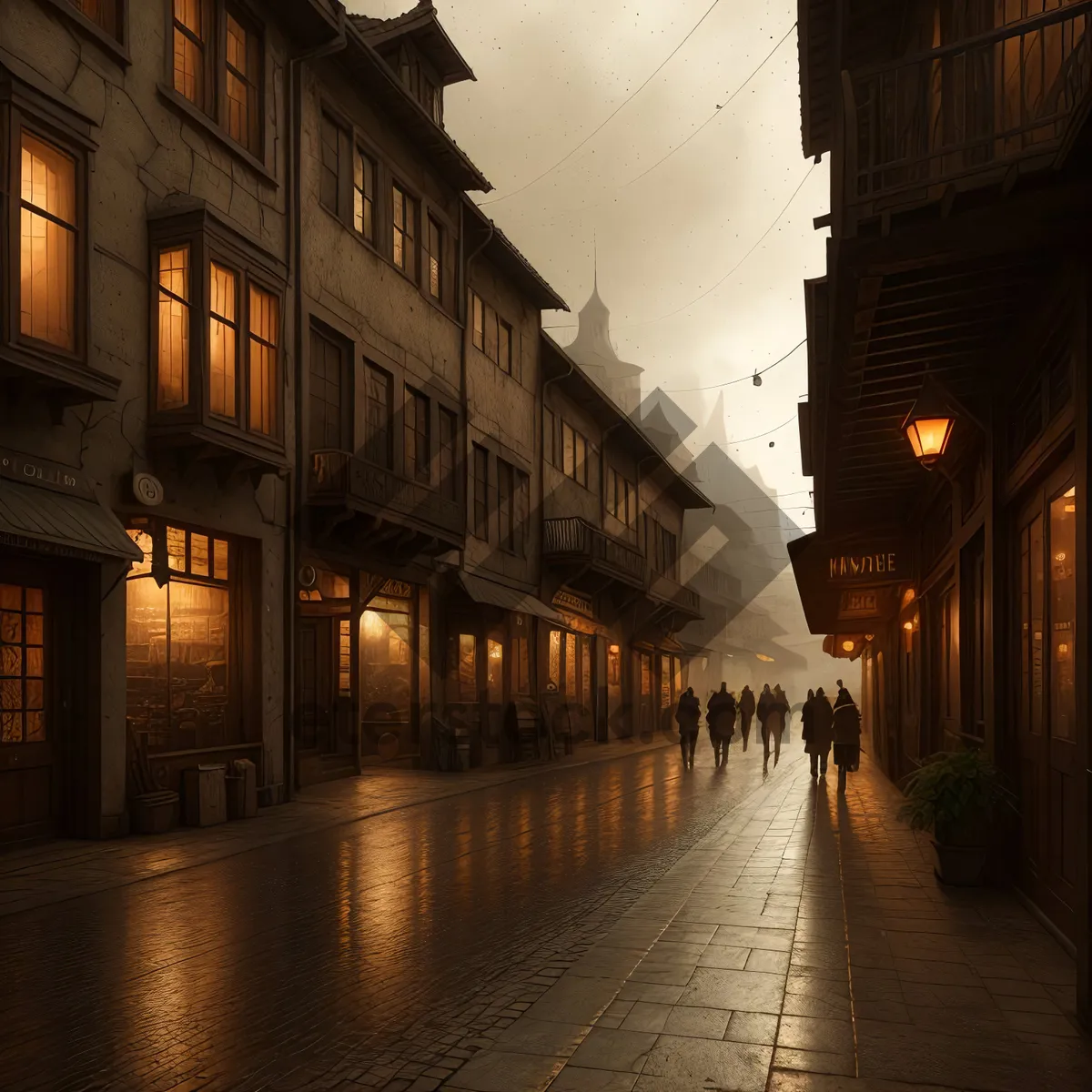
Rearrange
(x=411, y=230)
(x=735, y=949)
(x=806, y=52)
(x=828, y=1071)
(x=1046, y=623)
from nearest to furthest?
1. (x=828, y=1071)
2. (x=735, y=949)
3. (x=1046, y=623)
4. (x=806, y=52)
5. (x=411, y=230)

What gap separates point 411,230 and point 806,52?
12.8 m

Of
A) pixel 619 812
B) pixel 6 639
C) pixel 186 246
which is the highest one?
pixel 186 246

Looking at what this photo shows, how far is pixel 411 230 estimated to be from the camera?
22625mm

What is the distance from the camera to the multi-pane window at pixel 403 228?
21938mm

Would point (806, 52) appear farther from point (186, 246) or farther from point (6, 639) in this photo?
point (6, 639)

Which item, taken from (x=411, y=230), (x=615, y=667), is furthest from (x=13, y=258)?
(x=615, y=667)

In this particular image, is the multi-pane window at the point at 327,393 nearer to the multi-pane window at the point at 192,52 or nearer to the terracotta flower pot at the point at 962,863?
the multi-pane window at the point at 192,52

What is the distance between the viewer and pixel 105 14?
13.5 meters

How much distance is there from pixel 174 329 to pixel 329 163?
20.6 feet

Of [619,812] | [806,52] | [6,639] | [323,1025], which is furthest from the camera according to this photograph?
[619,812]

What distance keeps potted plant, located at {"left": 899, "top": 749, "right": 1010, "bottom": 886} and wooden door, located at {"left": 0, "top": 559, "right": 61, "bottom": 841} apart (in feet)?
28.6

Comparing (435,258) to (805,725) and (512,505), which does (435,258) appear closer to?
(512,505)

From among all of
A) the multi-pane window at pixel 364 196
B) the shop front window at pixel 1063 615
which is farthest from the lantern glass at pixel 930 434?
the multi-pane window at pixel 364 196

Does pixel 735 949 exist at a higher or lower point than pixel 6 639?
lower
